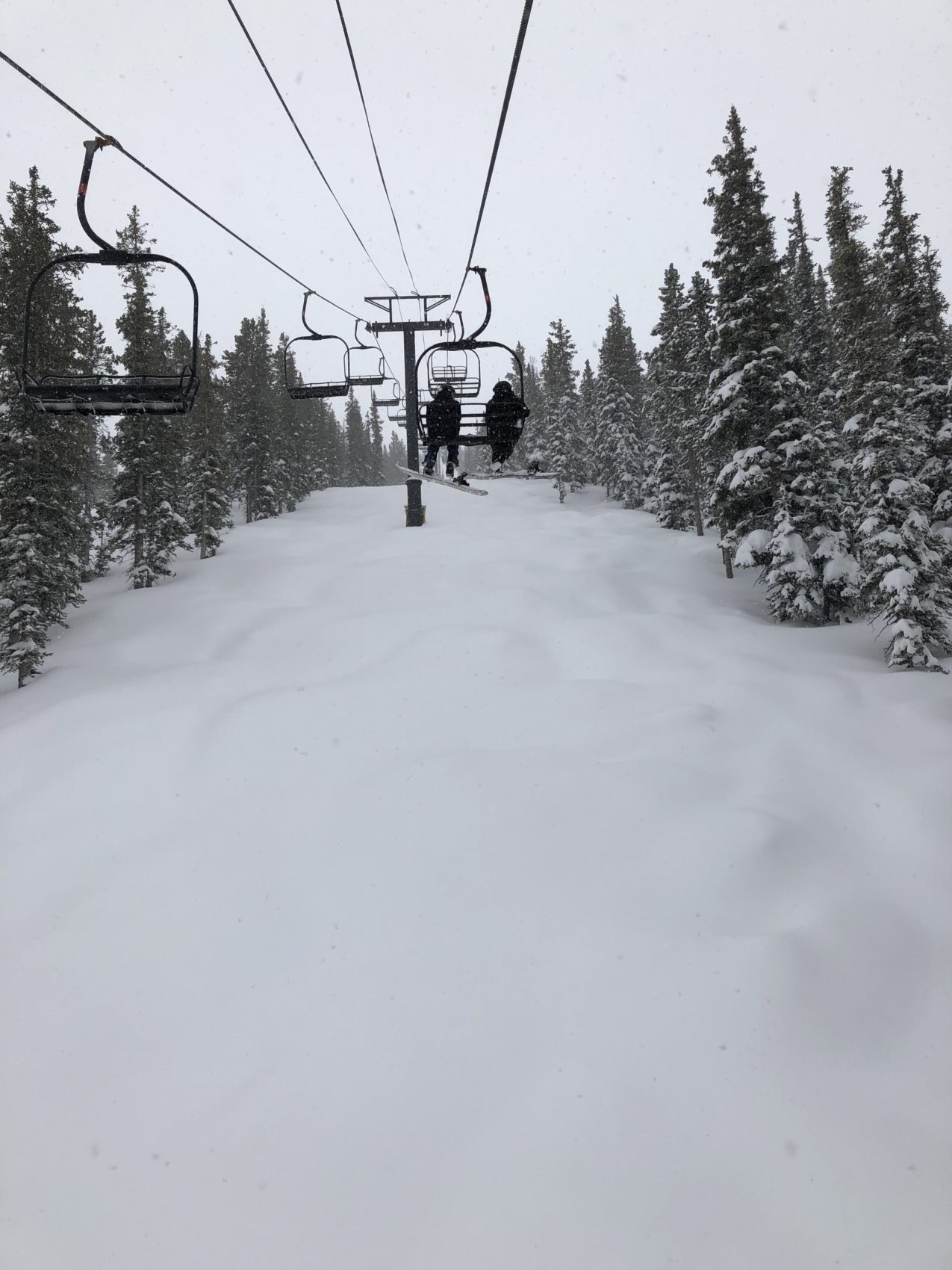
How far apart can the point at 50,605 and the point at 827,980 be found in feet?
61.8

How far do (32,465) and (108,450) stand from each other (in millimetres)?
16698

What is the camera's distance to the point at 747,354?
1889 cm

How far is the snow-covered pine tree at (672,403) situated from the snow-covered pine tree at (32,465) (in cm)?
2337

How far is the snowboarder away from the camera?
11125 mm

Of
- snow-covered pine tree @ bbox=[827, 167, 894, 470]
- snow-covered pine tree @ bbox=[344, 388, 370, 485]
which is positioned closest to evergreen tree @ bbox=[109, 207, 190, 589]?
snow-covered pine tree @ bbox=[827, 167, 894, 470]

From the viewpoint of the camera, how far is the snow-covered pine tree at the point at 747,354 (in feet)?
60.2

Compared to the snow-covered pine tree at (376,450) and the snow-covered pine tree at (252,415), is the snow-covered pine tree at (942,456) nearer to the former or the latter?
the snow-covered pine tree at (252,415)

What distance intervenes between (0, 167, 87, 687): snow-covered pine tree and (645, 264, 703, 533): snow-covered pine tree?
76.7ft

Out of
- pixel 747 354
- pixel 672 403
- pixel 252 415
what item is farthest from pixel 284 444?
pixel 747 354

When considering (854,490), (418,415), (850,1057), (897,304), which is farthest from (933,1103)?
(897,304)

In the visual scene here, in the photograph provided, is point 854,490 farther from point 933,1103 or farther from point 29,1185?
point 29,1185

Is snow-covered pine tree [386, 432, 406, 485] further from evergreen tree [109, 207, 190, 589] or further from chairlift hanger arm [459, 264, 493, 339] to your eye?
chairlift hanger arm [459, 264, 493, 339]

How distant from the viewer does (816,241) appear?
26812mm

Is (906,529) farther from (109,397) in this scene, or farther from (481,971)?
(109,397)
